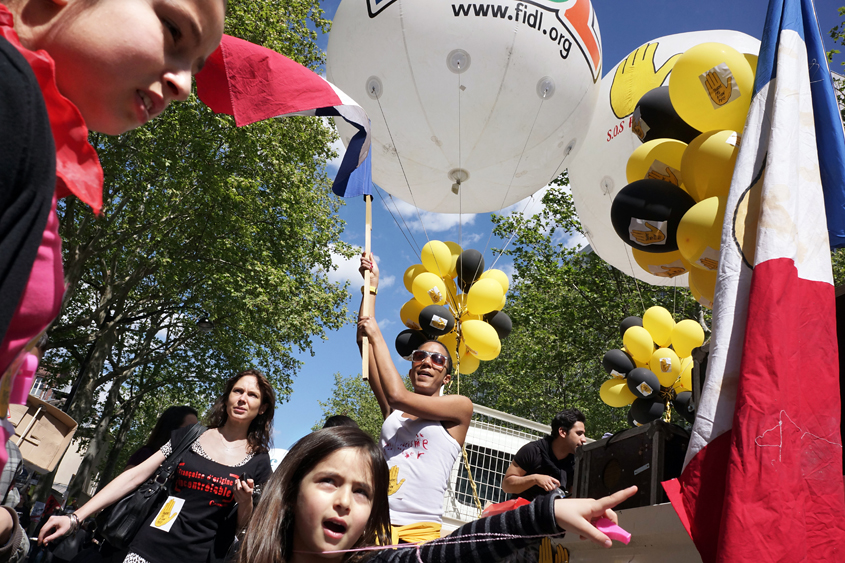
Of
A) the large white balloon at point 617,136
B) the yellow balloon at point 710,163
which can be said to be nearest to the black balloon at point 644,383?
the large white balloon at point 617,136

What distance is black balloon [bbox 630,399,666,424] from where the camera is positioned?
705 centimetres

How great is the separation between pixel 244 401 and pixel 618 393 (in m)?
5.70

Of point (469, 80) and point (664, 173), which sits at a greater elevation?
point (469, 80)

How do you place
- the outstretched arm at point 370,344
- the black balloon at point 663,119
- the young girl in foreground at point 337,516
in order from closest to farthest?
the young girl in foreground at point 337,516 < the outstretched arm at point 370,344 < the black balloon at point 663,119

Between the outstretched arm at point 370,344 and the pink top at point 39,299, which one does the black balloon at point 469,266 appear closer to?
the outstretched arm at point 370,344

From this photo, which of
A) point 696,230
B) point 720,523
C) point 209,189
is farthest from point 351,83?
point 209,189

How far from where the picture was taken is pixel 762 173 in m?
2.95

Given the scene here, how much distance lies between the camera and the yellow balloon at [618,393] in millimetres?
7504

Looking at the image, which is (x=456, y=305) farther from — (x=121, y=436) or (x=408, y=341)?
(x=121, y=436)

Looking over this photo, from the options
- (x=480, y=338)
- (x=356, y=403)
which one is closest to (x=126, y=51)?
(x=480, y=338)

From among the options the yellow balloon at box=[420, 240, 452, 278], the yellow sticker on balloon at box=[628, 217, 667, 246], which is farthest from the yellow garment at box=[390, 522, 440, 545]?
the yellow balloon at box=[420, 240, 452, 278]

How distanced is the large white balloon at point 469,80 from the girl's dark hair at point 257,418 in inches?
127

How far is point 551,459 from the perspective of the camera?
4.88 metres

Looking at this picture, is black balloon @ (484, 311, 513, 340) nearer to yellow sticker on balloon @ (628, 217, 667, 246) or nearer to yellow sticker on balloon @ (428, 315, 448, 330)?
yellow sticker on balloon @ (428, 315, 448, 330)
